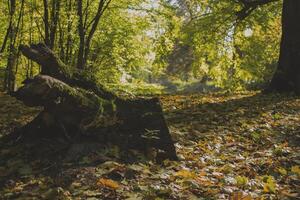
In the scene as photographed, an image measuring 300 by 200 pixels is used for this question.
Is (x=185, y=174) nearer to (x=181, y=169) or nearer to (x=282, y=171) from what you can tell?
(x=181, y=169)

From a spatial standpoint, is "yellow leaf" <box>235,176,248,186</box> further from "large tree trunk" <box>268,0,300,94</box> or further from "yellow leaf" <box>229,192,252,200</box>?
"large tree trunk" <box>268,0,300,94</box>

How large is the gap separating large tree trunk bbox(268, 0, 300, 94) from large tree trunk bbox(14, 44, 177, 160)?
7378mm

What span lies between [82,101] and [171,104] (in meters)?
4.83

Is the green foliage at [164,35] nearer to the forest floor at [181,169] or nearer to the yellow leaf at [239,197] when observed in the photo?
the forest floor at [181,169]

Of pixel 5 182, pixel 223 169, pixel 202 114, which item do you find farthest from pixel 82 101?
pixel 202 114

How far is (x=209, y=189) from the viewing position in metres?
4.36

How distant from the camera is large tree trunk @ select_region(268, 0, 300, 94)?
12.0 m

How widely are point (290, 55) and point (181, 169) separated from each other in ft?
27.3

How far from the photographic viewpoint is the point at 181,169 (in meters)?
5.00

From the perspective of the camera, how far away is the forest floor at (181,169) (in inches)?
163

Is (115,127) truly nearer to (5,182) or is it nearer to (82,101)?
(82,101)

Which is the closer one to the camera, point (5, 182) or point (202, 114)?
point (5, 182)

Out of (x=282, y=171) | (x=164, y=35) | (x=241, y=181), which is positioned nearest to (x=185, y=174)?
(x=241, y=181)

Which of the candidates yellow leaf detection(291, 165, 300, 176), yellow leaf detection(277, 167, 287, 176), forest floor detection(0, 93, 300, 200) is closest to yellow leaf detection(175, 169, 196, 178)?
forest floor detection(0, 93, 300, 200)
